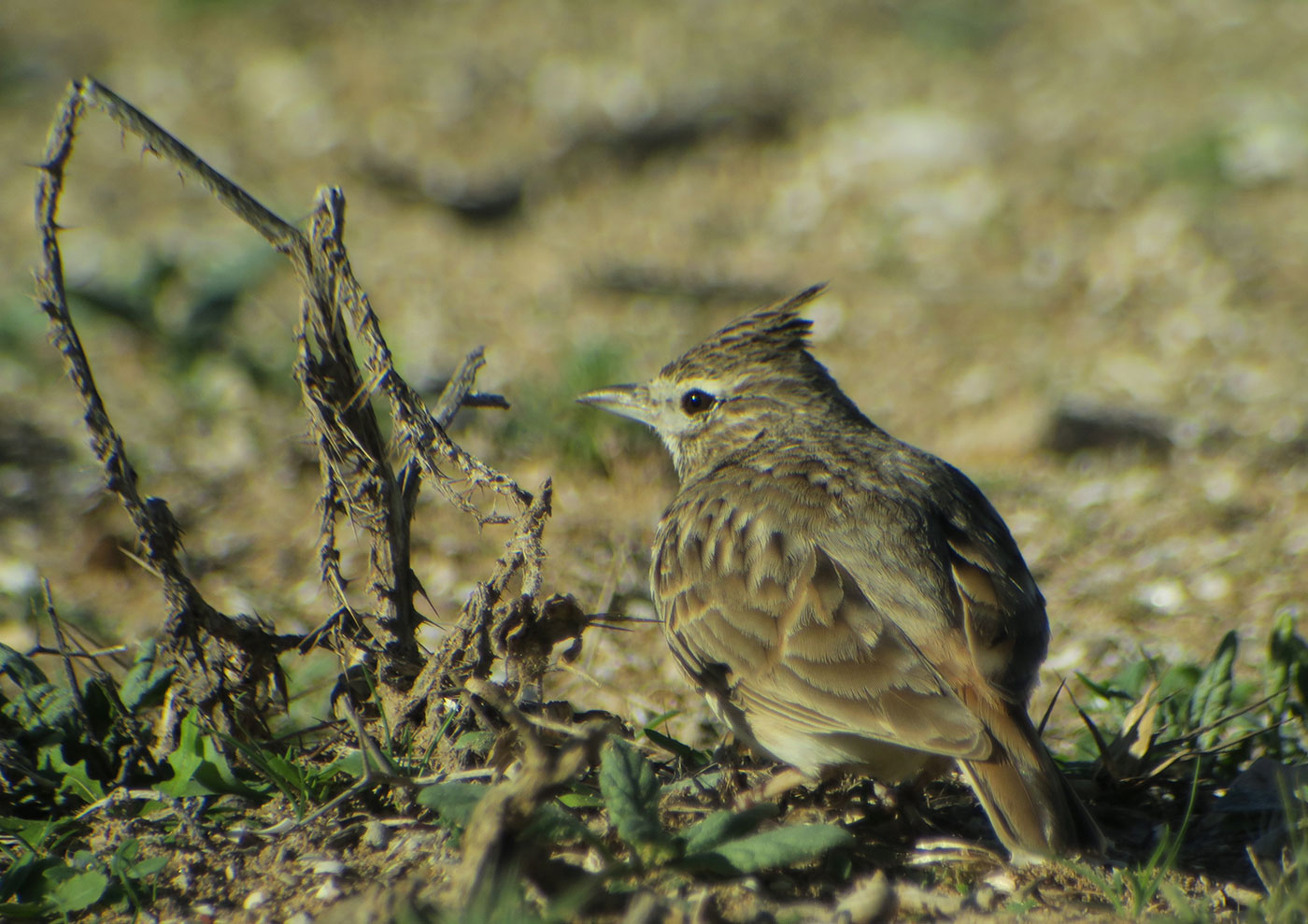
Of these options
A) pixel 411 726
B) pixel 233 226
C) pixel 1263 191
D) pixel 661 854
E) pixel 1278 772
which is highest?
pixel 233 226

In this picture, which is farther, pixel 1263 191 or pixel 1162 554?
pixel 1263 191

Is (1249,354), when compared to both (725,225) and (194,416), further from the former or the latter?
(194,416)

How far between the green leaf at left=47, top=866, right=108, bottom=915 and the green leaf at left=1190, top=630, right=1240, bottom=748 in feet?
10.1

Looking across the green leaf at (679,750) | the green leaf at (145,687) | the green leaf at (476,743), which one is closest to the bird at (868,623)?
the green leaf at (679,750)

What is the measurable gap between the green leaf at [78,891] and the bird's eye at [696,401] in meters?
2.70

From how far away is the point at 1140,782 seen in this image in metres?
3.67

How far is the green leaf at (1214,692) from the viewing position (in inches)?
156

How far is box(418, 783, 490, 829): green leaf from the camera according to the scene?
2799mm

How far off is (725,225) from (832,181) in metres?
1.01

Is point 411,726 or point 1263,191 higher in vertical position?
point 1263,191

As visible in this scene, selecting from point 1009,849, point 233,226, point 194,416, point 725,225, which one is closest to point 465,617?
point 1009,849

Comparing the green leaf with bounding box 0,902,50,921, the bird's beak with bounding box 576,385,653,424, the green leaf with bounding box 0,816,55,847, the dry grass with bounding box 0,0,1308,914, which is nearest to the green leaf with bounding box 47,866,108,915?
the green leaf with bounding box 0,902,50,921

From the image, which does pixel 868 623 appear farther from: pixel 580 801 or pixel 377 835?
pixel 377 835

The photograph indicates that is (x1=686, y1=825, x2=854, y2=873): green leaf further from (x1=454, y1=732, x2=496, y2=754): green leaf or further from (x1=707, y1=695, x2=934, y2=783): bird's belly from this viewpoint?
(x1=454, y1=732, x2=496, y2=754): green leaf
